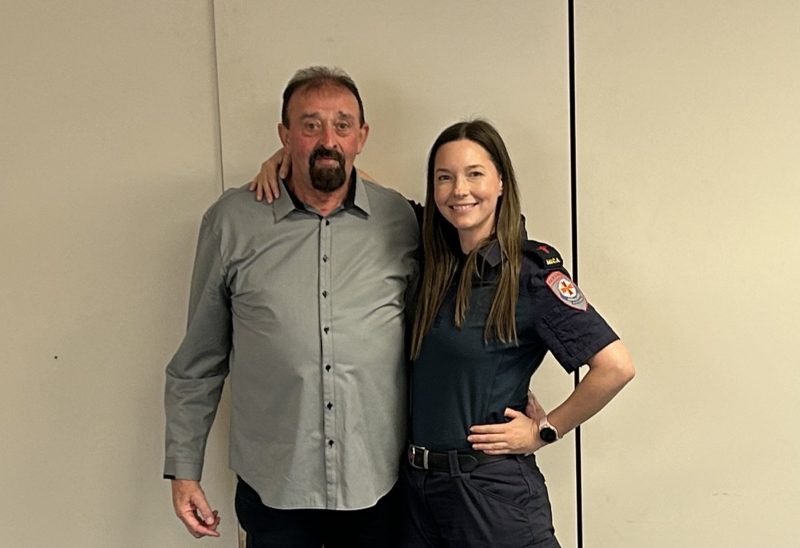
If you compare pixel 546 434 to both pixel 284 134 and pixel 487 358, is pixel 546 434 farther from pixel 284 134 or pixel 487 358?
pixel 284 134

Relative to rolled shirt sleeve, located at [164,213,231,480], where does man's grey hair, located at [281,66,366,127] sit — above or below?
above

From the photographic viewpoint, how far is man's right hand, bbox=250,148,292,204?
1.88 metres

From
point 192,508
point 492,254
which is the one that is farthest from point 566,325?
point 192,508

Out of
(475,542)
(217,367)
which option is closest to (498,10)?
(217,367)

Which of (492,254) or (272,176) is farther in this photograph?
(272,176)

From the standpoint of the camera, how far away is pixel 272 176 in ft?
6.24

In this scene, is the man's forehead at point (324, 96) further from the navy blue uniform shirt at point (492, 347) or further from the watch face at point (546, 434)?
the watch face at point (546, 434)

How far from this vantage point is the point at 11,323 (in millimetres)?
2148

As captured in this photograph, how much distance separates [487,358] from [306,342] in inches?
15.4

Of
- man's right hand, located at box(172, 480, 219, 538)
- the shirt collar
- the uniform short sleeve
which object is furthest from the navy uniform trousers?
man's right hand, located at box(172, 480, 219, 538)

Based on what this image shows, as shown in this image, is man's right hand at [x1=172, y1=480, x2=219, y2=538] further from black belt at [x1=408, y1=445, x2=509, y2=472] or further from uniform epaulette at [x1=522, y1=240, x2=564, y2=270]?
uniform epaulette at [x1=522, y1=240, x2=564, y2=270]

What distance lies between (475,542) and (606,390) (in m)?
0.40

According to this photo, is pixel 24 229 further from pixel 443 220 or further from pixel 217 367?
pixel 443 220

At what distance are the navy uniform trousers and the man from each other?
0.45 ft
